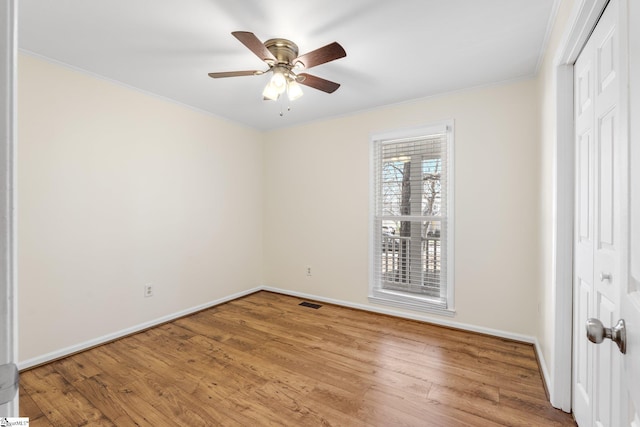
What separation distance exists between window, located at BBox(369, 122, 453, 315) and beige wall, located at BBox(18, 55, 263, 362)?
1.99 metres

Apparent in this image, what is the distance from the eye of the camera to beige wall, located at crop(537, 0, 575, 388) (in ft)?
5.86

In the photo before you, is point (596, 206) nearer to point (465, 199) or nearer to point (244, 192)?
point (465, 199)

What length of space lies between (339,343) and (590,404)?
1711 millimetres

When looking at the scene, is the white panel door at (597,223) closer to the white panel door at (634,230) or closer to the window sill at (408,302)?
the white panel door at (634,230)

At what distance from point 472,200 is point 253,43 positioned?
243 cm

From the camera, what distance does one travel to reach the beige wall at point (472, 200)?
8.69ft

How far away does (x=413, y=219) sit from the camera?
324 cm

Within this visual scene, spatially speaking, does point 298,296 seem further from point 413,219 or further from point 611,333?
point 611,333

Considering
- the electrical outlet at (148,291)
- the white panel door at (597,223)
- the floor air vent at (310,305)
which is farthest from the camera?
the floor air vent at (310,305)

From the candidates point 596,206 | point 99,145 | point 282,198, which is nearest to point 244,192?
point 282,198
